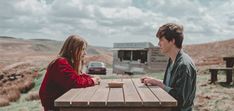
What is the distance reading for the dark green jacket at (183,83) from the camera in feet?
14.0

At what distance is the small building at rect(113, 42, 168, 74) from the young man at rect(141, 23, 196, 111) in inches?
1068

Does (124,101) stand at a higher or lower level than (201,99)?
higher

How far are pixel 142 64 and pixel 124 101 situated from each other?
28433 mm

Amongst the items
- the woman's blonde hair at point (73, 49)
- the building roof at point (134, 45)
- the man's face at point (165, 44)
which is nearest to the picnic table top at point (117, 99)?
the man's face at point (165, 44)

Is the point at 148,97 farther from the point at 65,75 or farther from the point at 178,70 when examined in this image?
the point at 65,75

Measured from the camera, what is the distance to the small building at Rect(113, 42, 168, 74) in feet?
105

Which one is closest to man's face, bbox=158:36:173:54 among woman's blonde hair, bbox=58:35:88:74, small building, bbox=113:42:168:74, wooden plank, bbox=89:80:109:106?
wooden plank, bbox=89:80:109:106

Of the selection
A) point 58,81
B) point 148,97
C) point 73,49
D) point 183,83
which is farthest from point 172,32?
point 58,81

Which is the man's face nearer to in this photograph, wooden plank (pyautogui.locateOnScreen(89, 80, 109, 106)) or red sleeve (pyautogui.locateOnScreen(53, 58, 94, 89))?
wooden plank (pyautogui.locateOnScreen(89, 80, 109, 106))

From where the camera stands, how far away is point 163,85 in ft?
15.0

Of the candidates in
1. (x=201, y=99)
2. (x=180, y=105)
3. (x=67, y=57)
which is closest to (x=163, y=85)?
(x=180, y=105)

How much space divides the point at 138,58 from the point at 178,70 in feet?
101

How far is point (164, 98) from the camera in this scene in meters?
3.98

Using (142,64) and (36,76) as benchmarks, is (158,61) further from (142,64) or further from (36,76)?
(36,76)
